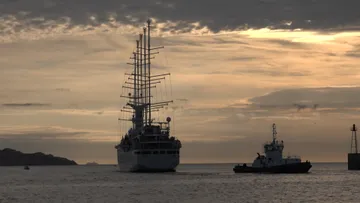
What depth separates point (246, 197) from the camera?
88.2 metres

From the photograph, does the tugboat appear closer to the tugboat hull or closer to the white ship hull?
the tugboat hull

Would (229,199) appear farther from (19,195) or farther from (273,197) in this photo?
(19,195)

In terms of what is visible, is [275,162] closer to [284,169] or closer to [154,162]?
[284,169]

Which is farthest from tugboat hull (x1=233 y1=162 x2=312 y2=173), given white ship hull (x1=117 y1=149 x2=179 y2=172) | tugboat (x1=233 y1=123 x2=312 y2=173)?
white ship hull (x1=117 y1=149 x2=179 y2=172)

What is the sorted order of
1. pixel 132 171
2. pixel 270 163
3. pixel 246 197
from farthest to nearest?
pixel 132 171 < pixel 270 163 < pixel 246 197

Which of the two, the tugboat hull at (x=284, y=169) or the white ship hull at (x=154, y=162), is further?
the white ship hull at (x=154, y=162)

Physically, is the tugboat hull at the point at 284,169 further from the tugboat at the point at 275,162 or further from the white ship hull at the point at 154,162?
the white ship hull at the point at 154,162

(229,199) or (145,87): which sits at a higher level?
(145,87)

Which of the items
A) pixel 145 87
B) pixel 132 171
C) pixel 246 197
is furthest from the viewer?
pixel 145 87

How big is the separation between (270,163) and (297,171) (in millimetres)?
9739

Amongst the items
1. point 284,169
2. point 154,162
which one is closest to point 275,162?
point 284,169

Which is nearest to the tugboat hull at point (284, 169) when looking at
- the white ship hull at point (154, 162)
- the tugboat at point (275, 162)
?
the tugboat at point (275, 162)

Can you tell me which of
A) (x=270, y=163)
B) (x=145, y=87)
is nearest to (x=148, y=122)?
(x=145, y=87)

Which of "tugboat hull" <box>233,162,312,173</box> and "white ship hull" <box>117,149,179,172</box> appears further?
"white ship hull" <box>117,149,179,172</box>
